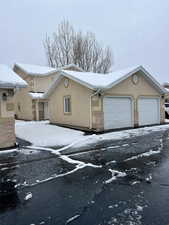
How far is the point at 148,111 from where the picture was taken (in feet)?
50.2

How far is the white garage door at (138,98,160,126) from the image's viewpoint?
1483cm

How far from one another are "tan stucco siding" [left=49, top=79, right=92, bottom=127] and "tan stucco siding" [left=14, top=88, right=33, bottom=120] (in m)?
5.54

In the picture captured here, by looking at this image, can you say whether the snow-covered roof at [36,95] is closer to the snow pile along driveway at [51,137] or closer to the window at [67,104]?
the window at [67,104]

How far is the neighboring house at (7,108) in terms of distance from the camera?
8.45m

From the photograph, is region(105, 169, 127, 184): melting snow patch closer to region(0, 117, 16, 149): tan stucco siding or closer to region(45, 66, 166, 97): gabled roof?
region(0, 117, 16, 149): tan stucco siding

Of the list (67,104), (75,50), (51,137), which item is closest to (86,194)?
(51,137)

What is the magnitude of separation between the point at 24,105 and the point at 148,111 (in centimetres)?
1382

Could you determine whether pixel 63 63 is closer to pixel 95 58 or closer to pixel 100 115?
pixel 95 58

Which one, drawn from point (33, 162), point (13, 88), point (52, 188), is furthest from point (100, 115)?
point (52, 188)

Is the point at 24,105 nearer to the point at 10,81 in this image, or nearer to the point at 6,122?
the point at 6,122

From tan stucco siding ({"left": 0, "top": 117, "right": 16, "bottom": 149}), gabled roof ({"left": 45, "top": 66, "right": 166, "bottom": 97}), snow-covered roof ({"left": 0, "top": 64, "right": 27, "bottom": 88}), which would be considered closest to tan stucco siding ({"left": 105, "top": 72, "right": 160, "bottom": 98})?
gabled roof ({"left": 45, "top": 66, "right": 166, "bottom": 97})

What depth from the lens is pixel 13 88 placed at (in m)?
8.62

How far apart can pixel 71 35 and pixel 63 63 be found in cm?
504

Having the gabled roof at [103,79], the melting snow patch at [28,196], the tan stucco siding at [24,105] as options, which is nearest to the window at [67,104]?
the gabled roof at [103,79]
